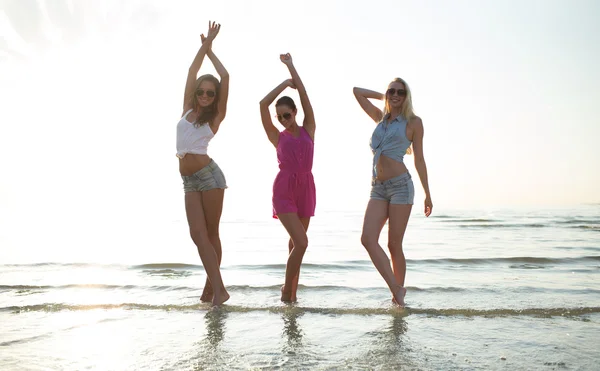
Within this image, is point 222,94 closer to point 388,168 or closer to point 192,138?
point 192,138

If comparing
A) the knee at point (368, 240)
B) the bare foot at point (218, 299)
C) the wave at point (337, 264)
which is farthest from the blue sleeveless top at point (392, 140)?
the wave at point (337, 264)

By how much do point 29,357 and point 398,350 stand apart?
2.73 m

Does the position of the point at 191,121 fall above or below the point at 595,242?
above

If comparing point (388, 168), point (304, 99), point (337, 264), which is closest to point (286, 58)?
point (304, 99)

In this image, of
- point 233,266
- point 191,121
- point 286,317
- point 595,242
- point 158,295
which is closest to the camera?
point 286,317

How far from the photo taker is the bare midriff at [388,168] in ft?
18.6

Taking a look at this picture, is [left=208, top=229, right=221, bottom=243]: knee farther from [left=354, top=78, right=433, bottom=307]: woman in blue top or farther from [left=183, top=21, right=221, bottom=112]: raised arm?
[left=354, top=78, right=433, bottom=307]: woman in blue top

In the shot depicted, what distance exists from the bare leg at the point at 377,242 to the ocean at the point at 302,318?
0.29m

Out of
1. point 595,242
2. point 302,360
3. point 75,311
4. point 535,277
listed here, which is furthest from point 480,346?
point 595,242

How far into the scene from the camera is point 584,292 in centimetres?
698

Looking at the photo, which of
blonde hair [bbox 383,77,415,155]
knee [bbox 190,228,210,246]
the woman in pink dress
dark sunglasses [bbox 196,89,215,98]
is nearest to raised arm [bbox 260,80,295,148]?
the woman in pink dress

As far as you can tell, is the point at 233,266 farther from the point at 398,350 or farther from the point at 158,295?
the point at 398,350

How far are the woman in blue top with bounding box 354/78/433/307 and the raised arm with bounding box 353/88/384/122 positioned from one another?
0.24 m

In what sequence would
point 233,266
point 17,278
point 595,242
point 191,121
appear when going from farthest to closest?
1. point 595,242
2. point 233,266
3. point 17,278
4. point 191,121
